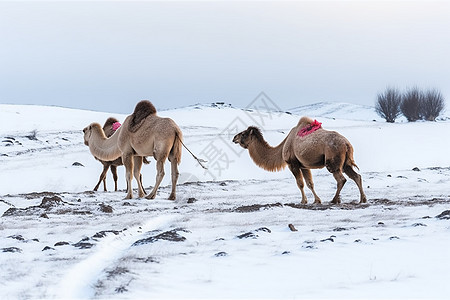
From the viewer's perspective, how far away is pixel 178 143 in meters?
14.3

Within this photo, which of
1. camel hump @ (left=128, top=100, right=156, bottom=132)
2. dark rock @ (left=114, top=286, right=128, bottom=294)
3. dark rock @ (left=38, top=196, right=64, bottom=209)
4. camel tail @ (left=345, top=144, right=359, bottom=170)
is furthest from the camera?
camel hump @ (left=128, top=100, right=156, bottom=132)

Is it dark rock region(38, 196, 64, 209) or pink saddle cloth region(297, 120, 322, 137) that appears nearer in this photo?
dark rock region(38, 196, 64, 209)

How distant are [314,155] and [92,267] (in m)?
7.07

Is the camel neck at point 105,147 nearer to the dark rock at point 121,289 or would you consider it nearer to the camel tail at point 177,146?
the camel tail at point 177,146

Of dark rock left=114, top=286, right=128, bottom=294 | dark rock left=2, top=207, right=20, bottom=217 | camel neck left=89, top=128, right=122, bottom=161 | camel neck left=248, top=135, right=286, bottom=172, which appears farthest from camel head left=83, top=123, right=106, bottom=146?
dark rock left=114, top=286, right=128, bottom=294

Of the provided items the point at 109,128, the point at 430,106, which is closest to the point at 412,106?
the point at 430,106

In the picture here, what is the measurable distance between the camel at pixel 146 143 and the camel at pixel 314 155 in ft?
6.77

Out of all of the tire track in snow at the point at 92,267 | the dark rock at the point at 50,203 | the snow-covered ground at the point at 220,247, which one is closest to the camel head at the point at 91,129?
the snow-covered ground at the point at 220,247

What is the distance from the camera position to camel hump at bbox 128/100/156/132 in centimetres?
1472

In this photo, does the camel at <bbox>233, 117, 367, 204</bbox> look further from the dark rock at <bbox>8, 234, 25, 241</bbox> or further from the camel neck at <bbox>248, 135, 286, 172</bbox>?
the dark rock at <bbox>8, 234, 25, 241</bbox>

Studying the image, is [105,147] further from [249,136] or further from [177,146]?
[249,136]

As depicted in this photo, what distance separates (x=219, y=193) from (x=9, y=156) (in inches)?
486

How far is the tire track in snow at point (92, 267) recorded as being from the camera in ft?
17.3

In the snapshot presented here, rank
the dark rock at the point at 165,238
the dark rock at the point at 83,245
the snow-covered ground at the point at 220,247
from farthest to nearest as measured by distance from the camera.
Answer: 1. the dark rock at the point at 165,238
2. the dark rock at the point at 83,245
3. the snow-covered ground at the point at 220,247
